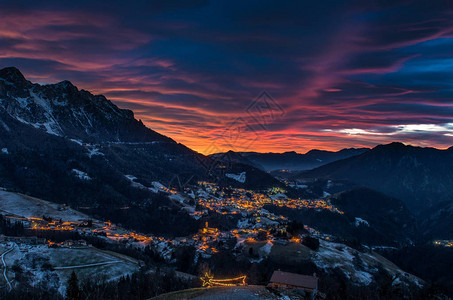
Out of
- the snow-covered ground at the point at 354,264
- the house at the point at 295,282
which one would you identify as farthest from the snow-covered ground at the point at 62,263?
the snow-covered ground at the point at 354,264

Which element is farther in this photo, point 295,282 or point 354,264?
point 354,264

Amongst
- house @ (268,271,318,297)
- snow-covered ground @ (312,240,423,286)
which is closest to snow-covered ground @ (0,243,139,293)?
house @ (268,271,318,297)

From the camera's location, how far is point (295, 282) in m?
57.2

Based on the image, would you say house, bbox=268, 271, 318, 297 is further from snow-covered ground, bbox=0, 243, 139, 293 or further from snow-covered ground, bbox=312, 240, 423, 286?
snow-covered ground, bbox=312, 240, 423, 286

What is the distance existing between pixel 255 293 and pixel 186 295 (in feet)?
33.9

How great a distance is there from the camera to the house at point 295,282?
55.2 meters

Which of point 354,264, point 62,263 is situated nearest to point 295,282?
point 62,263

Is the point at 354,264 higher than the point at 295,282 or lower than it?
lower

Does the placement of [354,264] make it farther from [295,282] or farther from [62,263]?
[62,263]

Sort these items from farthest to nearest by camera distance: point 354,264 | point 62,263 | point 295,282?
point 354,264 → point 62,263 → point 295,282

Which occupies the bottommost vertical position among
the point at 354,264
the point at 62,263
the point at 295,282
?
the point at 354,264

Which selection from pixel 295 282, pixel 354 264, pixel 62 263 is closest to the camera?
pixel 295 282

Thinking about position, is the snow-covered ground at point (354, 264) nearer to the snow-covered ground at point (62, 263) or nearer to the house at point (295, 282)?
the snow-covered ground at point (62, 263)

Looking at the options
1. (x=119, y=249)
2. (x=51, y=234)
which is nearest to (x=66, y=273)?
(x=119, y=249)
